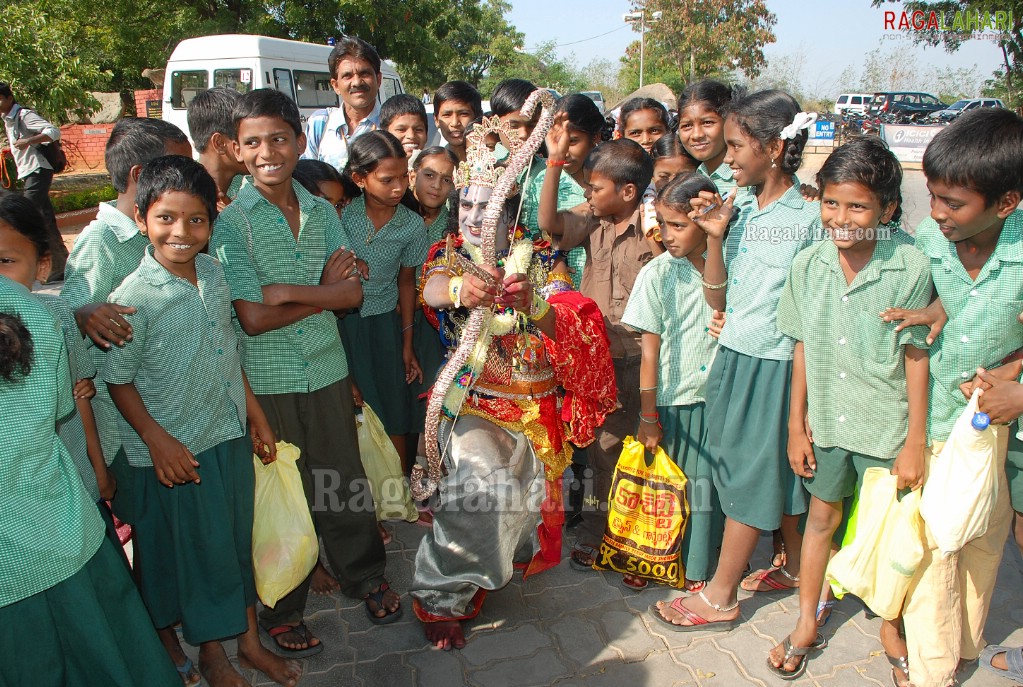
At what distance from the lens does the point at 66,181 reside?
1634cm

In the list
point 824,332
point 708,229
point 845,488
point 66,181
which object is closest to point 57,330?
point 708,229

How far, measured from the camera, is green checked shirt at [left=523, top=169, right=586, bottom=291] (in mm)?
3068

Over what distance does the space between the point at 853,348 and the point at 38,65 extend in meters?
12.6

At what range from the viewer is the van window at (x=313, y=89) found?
14750 millimetres

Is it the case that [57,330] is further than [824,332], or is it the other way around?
[824,332]

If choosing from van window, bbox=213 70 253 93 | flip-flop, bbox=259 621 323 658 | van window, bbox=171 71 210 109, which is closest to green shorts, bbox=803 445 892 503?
flip-flop, bbox=259 621 323 658

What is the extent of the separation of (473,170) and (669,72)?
156 ft

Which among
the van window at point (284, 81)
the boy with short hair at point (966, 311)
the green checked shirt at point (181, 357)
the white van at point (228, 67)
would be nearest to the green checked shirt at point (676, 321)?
the boy with short hair at point (966, 311)

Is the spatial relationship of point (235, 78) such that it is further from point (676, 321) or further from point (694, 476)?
point (694, 476)

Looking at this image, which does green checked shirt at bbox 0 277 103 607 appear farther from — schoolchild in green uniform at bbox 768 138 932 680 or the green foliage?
the green foliage

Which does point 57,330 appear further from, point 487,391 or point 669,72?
point 669,72

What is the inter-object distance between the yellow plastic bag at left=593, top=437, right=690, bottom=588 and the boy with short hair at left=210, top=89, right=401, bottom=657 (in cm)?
101

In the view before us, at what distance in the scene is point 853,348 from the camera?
8.36ft

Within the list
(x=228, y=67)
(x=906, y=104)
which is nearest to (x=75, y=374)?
(x=228, y=67)
